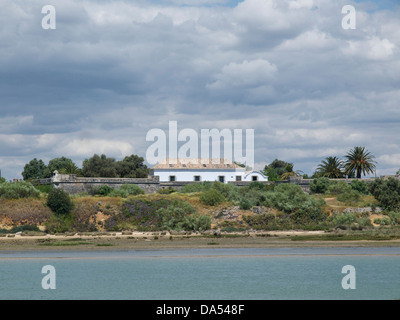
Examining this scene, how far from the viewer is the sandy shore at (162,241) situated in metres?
42.5

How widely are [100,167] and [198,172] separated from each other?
14825 mm

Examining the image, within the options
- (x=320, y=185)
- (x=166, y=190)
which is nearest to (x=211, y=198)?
(x=166, y=190)

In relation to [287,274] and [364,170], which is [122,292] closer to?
[287,274]

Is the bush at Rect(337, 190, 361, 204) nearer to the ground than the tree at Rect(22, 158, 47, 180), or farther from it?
nearer to the ground

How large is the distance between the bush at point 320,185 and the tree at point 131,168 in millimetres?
27330

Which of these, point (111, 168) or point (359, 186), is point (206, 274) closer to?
point (359, 186)

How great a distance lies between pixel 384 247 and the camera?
1626 inches

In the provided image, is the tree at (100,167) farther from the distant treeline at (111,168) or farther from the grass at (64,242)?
the grass at (64,242)

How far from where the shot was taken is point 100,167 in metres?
90.9

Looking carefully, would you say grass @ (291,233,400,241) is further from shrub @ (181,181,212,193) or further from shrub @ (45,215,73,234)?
shrub @ (181,181,212,193)

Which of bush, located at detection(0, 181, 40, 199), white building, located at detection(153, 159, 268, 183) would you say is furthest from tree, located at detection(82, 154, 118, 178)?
bush, located at detection(0, 181, 40, 199)

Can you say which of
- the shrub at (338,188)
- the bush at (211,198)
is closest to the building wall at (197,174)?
the shrub at (338,188)

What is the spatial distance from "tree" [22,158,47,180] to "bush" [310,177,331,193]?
55.7 m

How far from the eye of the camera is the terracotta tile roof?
89037mm
